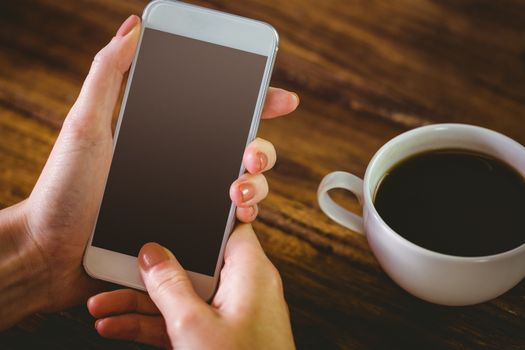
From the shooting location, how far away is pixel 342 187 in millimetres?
623

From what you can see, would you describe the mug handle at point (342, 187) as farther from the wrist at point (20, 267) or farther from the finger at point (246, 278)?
the wrist at point (20, 267)

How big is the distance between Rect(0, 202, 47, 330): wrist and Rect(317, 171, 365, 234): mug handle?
367 mm

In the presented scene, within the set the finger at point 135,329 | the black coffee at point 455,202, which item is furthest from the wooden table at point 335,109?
the black coffee at point 455,202

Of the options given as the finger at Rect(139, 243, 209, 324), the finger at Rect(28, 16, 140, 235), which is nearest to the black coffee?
the finger at Rect(139, 243, 209, 324)

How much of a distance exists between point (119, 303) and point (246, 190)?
8.5 inches

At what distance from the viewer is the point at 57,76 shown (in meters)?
0.87

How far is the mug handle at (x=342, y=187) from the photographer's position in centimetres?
61

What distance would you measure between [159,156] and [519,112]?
0.52 m

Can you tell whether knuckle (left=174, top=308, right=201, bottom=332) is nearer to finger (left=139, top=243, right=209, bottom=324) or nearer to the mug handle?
finger (left=139, top=243, right=209, bottom=324)

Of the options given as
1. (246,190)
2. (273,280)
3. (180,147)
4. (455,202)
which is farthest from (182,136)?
(455,202)

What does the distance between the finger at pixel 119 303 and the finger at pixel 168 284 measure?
0.08 metres

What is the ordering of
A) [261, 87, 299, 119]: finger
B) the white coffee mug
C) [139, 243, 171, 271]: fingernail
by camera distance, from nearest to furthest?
the white coffee mug
[139, 243, 171, 271]: fingernail
[261, 87, 299, 119]: finger

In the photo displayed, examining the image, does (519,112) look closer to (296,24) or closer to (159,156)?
(296,24)

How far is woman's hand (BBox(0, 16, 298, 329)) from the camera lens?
681mm
